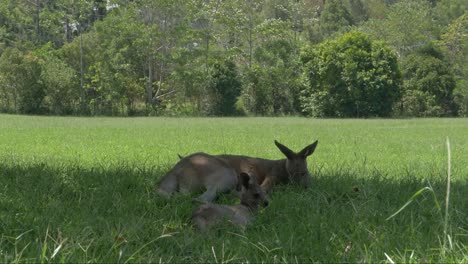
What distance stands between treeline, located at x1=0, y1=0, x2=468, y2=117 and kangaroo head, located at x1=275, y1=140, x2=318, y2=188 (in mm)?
33921

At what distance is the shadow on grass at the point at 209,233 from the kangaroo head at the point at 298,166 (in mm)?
125

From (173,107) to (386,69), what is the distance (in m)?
15.2

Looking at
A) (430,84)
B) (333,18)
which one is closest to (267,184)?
(430,84)

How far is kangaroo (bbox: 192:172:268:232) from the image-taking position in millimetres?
3504

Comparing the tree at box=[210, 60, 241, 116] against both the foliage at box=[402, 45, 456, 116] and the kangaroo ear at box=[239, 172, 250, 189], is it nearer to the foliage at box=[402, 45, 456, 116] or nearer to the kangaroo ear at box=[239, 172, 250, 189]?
the foliage at box=[402, 45, 456, 116]

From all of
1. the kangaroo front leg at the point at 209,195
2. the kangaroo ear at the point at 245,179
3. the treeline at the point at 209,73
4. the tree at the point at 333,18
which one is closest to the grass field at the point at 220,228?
the kangaroo front leg at the point at 209,195

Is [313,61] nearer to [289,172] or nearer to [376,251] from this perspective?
[289,172]

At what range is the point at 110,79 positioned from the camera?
3919 centimetres

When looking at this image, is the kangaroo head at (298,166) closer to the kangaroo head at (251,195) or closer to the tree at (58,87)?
the kangaroo head at (251,195)

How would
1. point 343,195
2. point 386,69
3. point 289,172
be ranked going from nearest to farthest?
point 343,195, point 289,172, point 386,69

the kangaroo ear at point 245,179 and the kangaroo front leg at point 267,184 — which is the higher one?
the kangaroo ear at point 245,179

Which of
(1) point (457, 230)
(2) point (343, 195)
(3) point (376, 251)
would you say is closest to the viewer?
(3) point (376, 251)

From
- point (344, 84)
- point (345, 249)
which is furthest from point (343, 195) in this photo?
point (344, 84)

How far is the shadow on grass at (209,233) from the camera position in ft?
9.36
